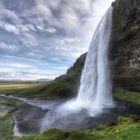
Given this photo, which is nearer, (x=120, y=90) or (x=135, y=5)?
(x=135, y=5)

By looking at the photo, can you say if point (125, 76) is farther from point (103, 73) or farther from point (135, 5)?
point (135, 5)

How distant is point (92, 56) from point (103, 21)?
16.6 m

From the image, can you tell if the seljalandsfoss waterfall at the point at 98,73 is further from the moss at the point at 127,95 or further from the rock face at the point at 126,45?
the moss at the point at 127,95

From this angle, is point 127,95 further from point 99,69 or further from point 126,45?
point 126,45

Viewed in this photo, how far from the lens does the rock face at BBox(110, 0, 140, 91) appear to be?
104 meters

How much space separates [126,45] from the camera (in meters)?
110

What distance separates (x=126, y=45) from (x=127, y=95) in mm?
21637

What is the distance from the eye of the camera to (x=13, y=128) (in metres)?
57.1

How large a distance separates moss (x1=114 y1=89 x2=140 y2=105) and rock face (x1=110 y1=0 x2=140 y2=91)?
3.22 m

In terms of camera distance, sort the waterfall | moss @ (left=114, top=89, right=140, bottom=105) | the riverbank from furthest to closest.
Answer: the waterfall
moss @ (left=114, top=89, right=140, bottom=105)
the riverbank

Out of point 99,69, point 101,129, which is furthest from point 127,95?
point 101,129

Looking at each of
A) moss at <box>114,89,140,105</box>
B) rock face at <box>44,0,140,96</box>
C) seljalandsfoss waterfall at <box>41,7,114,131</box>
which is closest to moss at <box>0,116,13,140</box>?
seljalandsfoss waterfall at <box>41,7,114,131</box>

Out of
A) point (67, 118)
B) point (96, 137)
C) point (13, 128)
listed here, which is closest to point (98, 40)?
point (67, 118)

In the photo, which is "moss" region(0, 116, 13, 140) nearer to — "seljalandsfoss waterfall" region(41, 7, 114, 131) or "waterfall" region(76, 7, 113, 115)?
"seljalandsfoss waterfall" region(41, 7, 114, 131)
